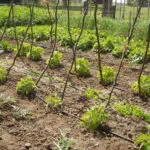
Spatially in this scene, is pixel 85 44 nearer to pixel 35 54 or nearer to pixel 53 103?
pixel 35 54

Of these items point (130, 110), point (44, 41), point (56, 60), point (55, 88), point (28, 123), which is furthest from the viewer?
point (44, 41)

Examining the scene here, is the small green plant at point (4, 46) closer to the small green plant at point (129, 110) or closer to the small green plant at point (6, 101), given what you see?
the small green plant at point (6, 101)

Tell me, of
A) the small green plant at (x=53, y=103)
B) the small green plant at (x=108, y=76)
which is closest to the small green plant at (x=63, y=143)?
the small green plant at (x=53, y=103)

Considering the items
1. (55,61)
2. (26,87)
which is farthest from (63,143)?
(55,61)

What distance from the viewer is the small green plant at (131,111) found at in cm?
497

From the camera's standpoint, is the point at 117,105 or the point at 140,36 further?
the point at 140,36

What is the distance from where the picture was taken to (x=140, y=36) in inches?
414

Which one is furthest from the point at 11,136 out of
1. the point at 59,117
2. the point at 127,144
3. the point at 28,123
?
the point at 127,144

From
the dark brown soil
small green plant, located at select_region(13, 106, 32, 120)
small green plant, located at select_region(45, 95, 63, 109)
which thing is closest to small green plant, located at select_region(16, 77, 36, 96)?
the dark brown soil

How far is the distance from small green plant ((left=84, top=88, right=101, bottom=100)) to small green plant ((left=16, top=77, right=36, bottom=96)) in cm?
79

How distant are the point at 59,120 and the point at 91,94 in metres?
Answer: 1.06

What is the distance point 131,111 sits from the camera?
507 cm

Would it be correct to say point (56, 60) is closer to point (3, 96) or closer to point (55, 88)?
point (55, 88)

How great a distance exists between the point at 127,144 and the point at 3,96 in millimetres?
1886
